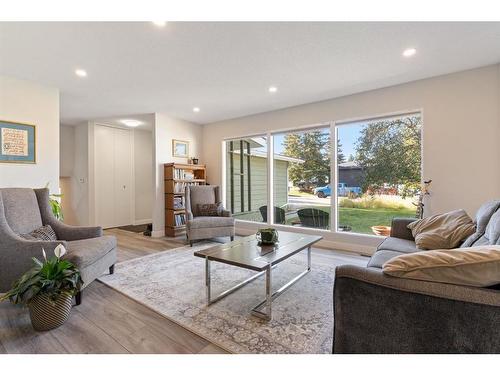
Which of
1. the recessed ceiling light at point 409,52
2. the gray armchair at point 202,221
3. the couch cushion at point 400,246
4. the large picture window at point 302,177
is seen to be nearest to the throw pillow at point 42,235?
the gray armchair at point 202,221

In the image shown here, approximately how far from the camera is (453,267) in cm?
102

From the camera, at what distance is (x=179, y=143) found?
527cm

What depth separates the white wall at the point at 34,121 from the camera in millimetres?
3104

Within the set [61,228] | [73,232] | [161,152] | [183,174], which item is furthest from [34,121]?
[183,174]

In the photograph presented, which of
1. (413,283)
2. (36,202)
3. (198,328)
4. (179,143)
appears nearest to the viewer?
(413,283)

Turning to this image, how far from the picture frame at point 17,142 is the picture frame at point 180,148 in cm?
228

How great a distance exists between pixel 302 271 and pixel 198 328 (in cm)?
150

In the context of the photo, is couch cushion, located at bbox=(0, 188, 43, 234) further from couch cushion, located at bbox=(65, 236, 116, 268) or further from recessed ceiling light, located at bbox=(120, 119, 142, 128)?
recessed ceiling light, located at bbox=(120, 119, 142, 128)

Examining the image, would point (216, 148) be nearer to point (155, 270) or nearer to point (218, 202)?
point (218, 202)

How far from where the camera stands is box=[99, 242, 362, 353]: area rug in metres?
1.65

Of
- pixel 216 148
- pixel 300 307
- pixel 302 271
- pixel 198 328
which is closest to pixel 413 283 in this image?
pixel 300 307

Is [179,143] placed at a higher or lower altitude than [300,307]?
higher

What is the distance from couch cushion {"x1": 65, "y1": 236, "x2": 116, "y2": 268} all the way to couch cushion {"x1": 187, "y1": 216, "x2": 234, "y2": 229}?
4.81ft

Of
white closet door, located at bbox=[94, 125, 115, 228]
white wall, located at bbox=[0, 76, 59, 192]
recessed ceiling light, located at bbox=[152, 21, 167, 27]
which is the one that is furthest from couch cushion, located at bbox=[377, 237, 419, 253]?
white closet door, located at bbox=[94, 125, 115, 228]
